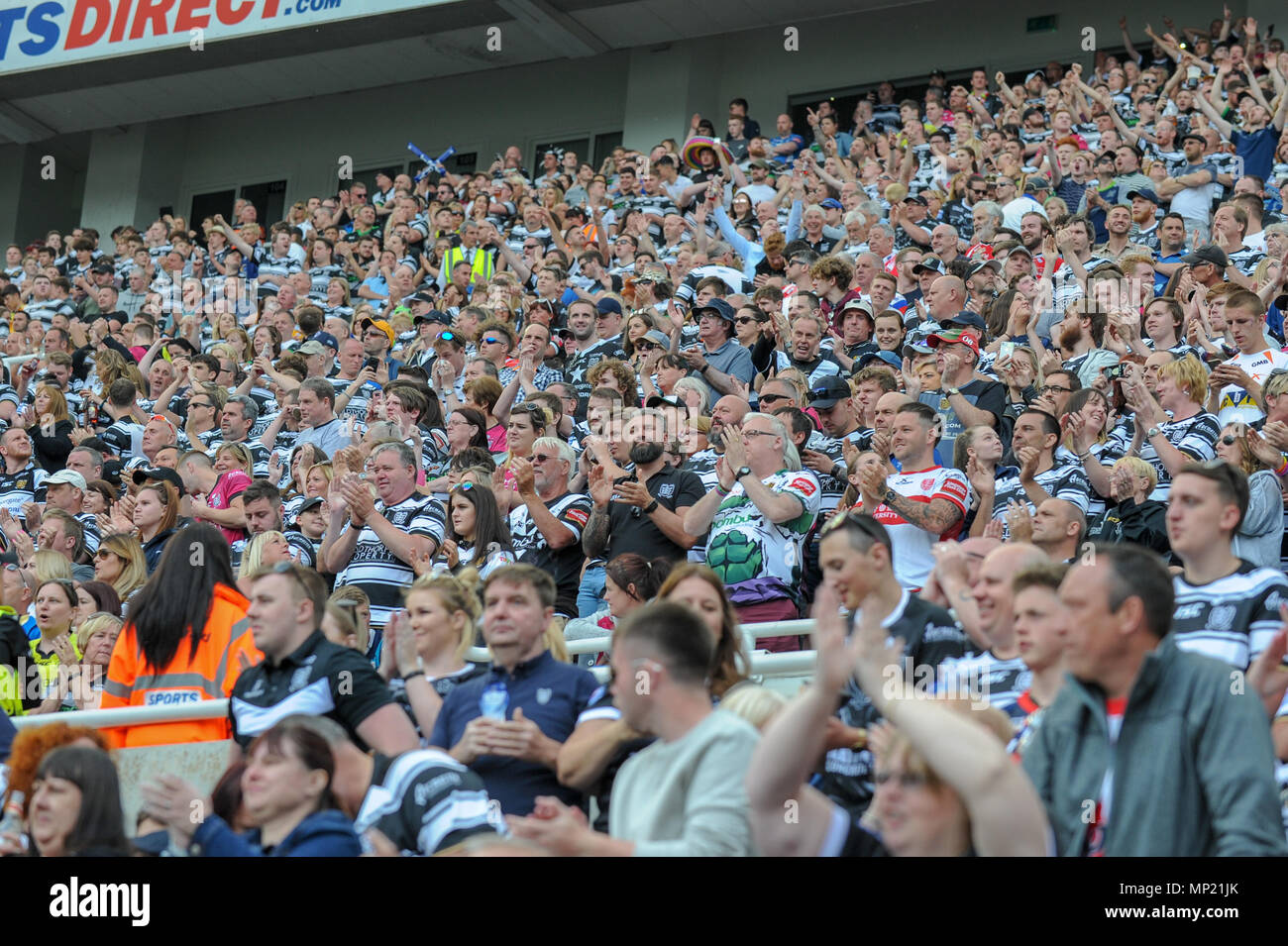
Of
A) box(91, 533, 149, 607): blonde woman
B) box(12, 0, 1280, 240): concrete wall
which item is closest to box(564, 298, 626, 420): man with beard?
box(91, 533, 149, 607): blonde woman

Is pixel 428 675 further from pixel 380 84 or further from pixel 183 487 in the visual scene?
pixel 380 84

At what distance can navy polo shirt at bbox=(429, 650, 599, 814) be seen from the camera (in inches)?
187

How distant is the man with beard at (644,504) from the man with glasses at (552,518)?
0.14 metres

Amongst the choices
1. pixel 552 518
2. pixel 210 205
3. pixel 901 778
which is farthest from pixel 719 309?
pixel 210 205

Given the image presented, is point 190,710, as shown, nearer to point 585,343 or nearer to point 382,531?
point 382,531

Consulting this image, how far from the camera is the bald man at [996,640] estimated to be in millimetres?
4598

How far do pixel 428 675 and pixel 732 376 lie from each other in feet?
15.7

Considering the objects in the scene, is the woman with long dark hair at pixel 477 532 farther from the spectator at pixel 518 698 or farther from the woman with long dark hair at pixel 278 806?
the woman with long dark hair at pixel 278 806

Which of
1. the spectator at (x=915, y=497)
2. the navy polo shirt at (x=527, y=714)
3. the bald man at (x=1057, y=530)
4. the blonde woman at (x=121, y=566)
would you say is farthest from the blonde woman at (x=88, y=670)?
the bald man at (x=1057, y=530)

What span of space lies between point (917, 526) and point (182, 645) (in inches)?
123

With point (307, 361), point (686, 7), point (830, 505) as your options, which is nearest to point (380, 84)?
point (686, 7)

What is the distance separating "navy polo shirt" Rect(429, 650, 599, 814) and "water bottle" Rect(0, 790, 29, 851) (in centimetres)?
124

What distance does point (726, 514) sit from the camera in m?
7.12
